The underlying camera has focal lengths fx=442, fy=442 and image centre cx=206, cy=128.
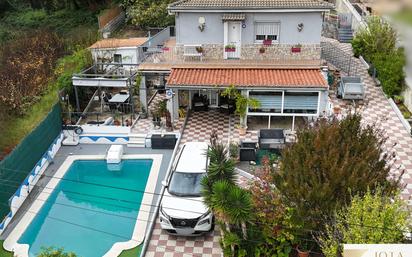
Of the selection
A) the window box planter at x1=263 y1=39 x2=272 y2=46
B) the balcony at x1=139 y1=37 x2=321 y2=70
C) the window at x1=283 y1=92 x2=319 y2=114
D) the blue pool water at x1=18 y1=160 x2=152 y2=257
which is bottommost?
the blue pool water at x1=18 y1=160 x2=152 y2=257

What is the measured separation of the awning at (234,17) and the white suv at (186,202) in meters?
8.89

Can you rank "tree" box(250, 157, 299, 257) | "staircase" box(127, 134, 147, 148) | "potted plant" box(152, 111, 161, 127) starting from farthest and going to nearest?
"potted plant" box(152, 111, 161, 127)
"staircase" box(127, 134, 147, 148)
"tree" box(250, 157, 299, 257)

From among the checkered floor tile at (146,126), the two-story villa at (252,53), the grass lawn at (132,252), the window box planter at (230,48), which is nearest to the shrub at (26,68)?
the checkered floor tile at (146,126)

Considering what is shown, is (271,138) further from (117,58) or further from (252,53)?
(117,58)

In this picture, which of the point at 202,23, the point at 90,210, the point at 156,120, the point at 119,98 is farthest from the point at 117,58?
the point at 90,210

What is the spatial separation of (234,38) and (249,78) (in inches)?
117

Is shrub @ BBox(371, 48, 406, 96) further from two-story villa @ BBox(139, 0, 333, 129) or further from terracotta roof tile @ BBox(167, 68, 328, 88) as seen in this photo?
terracotta roof tile @ BBox(167, 68, 328, 88)

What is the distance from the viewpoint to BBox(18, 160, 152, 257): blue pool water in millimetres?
17156

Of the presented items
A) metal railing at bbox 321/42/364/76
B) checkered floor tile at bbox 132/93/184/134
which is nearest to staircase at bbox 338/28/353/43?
metal railing at bbox 321/42/364/76

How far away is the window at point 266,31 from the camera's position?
79.9 ft

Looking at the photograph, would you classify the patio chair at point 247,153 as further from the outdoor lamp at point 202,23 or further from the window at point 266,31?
the outdoor lamp at point 202,23

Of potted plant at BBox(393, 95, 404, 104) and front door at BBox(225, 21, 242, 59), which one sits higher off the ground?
front door at BBox(225, 21, 242, 59)

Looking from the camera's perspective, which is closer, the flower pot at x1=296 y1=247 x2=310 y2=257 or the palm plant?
the palm plant

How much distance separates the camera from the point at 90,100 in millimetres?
28234
